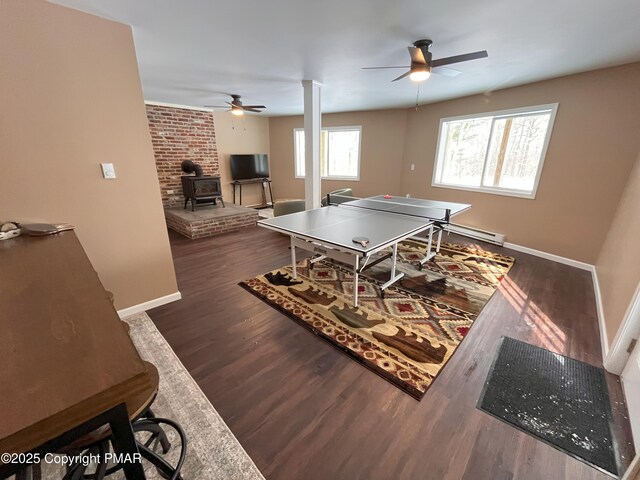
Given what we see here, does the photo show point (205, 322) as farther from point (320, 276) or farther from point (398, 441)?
point (398, 441)

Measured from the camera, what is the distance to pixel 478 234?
4516 mm

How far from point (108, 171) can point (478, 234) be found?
511cm

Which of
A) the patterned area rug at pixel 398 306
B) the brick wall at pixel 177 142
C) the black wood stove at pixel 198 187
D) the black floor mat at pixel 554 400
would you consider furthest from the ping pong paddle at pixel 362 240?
the brick wall at pixel 177 142

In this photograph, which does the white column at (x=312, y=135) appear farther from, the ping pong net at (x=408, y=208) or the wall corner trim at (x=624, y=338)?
the wall corner trim at (x=624, y=338)

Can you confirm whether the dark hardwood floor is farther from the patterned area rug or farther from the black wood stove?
the black wood stove

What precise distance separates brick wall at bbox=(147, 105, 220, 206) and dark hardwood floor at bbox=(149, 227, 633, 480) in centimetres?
377

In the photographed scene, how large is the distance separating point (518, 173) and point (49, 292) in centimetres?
535

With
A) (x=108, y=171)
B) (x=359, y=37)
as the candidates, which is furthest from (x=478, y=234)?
(x=108, y=171)

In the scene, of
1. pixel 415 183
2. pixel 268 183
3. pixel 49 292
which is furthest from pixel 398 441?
pixel 268 183

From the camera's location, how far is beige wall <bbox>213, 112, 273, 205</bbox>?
651 cm

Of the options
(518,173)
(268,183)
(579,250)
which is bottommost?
(579,250)

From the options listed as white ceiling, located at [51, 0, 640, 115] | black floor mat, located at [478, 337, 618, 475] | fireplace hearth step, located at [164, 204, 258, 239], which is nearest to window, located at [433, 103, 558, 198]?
white ceiling, located at [51, 0, 640, 115]

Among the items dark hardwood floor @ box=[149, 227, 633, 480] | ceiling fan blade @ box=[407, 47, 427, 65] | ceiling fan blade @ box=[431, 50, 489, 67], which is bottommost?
dark hardwood floor @ box=[149, 227, 633, 480]

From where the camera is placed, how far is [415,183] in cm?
560
